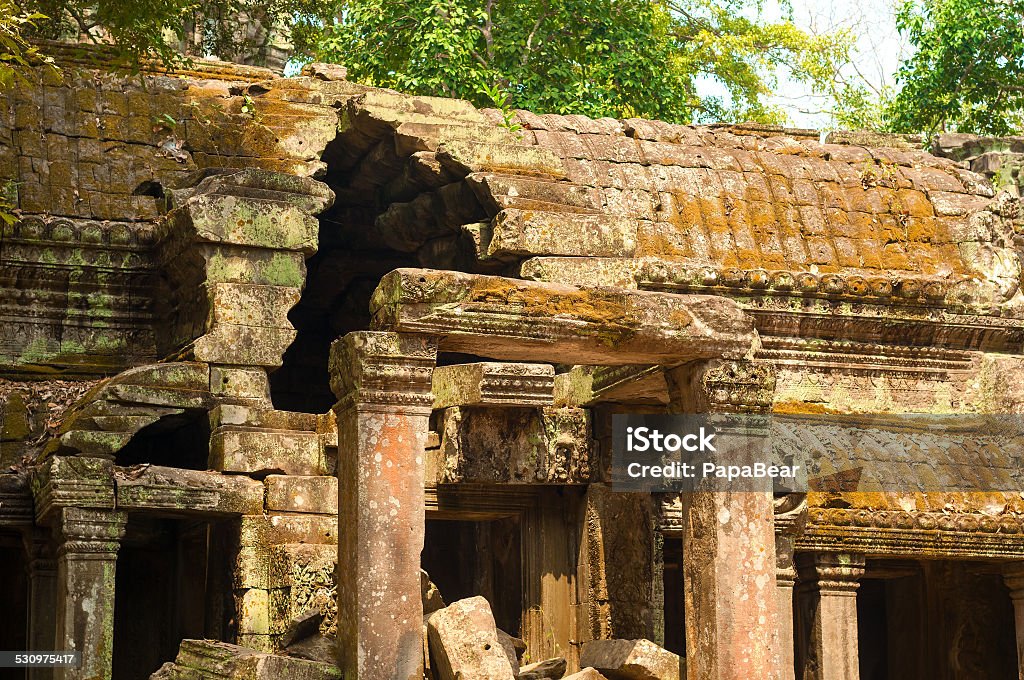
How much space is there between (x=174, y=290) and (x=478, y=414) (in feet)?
9.48

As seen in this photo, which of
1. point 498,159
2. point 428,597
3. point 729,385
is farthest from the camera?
point 498,159

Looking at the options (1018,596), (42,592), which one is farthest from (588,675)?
(1018,596)

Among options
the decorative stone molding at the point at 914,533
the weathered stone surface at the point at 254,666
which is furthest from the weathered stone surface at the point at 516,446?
the weathered stone surface at the point at 254,666

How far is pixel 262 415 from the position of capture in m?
11.4

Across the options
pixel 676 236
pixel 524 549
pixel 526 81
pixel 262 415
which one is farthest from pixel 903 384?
pixel 526 81

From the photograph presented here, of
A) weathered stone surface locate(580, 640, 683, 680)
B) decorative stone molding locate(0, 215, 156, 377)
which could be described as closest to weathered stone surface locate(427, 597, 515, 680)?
weathered stone surface locate(580, 640, 683, 680)

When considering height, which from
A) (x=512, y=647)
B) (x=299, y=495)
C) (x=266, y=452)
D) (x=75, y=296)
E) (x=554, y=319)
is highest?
(x=75, y=296)

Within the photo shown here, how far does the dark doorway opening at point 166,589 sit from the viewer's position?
11336mm

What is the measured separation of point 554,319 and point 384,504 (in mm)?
1514

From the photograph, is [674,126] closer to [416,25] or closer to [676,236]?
[676,236]

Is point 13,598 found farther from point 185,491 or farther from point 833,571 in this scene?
point 833,571

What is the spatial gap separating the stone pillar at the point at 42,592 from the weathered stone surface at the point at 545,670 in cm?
353

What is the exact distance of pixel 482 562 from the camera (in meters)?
13.0

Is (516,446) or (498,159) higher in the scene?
(498,159)
